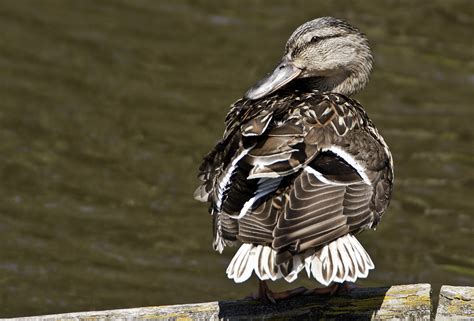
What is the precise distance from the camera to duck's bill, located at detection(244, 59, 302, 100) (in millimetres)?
6287

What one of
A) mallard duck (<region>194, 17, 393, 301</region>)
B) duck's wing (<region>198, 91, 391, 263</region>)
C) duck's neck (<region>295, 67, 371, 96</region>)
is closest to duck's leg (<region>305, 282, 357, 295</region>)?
mallard duck (<region>194, 17, 393, 301</region>)

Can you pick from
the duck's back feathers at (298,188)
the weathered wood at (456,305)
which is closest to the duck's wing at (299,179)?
the duck's back feathers at (298,188)

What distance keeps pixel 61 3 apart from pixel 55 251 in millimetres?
4698

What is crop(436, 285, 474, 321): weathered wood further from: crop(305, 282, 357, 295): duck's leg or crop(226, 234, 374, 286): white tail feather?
crop(305, 282, 357, 295): duck's leg

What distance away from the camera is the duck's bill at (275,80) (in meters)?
6.29

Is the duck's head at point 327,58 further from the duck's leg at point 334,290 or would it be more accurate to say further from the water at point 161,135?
the water at point 161,135

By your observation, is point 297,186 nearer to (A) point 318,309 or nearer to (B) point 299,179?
(B) point 299,179

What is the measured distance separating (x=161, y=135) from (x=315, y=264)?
5.67 m

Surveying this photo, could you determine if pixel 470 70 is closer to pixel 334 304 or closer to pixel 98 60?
pixel 98 60

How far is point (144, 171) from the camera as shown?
10133 mm

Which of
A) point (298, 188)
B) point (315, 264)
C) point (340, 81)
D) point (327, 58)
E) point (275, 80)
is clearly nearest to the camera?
point (315, 264)

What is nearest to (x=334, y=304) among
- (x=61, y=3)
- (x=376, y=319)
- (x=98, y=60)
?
(x=376, y=319)

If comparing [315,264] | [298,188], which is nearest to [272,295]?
[315,264]

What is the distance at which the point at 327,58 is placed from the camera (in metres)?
6.88
